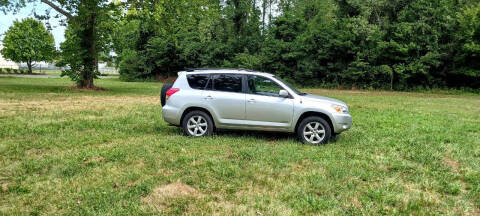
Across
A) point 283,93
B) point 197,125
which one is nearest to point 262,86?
point 283,93

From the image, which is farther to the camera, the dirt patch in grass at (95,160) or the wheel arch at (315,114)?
the wheel arch at (315,114)

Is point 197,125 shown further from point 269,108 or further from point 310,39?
point 310,39

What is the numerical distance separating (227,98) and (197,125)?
94 cm

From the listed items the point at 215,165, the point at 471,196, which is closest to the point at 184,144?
the point at 215,165

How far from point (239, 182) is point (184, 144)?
2.44m

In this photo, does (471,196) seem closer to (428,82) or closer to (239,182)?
(239,182)

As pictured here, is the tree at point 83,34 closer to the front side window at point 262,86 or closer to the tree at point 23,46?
the front side window at point 262,86

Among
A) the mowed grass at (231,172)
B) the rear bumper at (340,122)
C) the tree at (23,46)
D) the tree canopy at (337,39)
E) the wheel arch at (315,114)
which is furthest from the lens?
the tree at (23,46)

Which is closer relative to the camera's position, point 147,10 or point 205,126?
point 205,126

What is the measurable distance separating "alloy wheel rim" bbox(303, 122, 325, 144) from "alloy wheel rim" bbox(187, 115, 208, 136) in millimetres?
2257

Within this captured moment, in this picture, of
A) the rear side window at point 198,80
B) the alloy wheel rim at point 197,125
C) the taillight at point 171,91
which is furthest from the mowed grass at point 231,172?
the rear side window at point 198,80

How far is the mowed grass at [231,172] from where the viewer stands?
3865 millimetres

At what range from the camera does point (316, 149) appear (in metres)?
6.52

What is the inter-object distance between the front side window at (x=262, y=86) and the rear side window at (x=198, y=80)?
3.43ft
